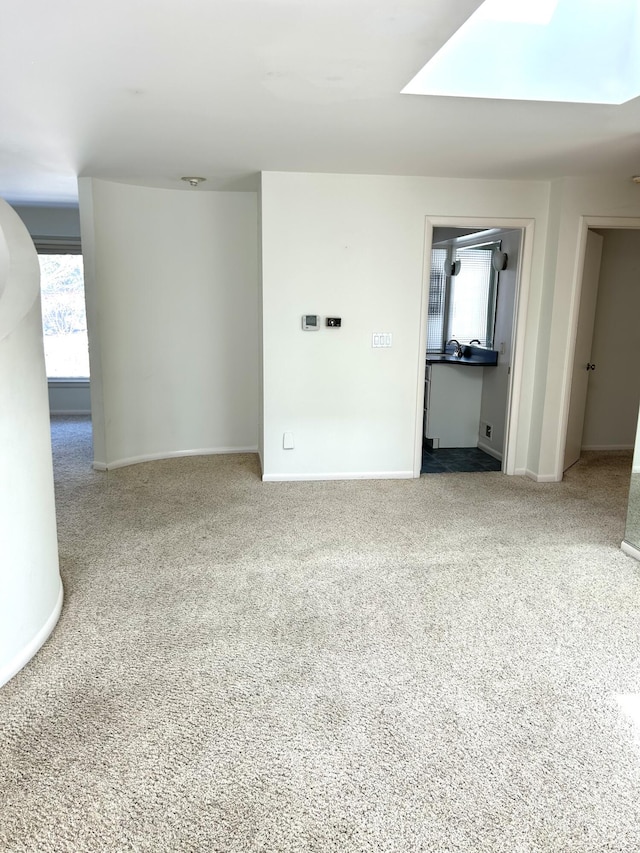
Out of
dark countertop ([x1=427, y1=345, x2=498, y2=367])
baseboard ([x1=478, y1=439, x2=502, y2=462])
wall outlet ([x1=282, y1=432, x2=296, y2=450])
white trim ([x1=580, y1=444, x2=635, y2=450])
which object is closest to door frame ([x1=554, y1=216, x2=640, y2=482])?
baseboard ([x1=478, y1=439, x2=502, y2=462])

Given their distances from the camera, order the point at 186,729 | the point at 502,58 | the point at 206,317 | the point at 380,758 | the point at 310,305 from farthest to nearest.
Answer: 1. the point at 206,317
2. the point at 310,305
3. the point at 502,58
4. the point at 186,729
5. the point at 380,758

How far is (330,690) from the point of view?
232cm

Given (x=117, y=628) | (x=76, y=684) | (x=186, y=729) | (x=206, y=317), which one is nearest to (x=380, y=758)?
(x=186, y=729)

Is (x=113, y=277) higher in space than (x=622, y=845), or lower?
higher

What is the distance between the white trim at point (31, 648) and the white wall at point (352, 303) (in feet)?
7.66

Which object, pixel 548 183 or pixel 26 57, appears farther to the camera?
pixel 548 183

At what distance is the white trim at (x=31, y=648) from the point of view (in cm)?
233

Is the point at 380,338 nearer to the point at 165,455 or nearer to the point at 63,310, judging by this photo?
the point at 165,455

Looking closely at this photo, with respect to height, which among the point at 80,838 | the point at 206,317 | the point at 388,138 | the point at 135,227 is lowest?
the point at 80,838

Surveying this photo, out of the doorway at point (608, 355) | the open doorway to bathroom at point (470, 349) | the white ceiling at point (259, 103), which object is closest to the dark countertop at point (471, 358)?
the open doorway to bathroom at point (470, 349)

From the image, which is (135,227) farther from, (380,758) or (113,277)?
(380,758)

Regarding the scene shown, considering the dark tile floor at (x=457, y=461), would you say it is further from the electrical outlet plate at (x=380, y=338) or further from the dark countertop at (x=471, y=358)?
the electrical outlet plate at (x=380, y=338)

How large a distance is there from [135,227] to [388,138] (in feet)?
8.31

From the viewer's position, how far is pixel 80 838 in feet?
5.49
